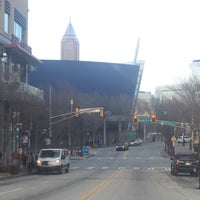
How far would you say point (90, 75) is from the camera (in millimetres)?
146375

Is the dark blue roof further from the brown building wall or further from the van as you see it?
the van

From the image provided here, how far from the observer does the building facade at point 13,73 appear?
1574 inches

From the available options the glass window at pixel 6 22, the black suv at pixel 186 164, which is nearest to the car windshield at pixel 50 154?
the black suv at pixel 186 164

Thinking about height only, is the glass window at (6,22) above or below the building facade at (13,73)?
above

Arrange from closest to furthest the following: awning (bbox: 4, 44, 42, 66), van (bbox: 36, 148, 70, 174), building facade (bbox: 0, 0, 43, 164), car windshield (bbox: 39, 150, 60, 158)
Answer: building facade (bbox: 0, 0, 43, 164) → van (bbox: 36, 148, 70, 174) → car windshield (bbox: 39, 150, 60, 158) → awning (bbox: 4, 44, 42, 66)

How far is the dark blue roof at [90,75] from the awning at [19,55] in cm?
6975

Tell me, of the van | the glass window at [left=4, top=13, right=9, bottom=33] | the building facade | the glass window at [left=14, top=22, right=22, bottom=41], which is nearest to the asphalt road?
the van

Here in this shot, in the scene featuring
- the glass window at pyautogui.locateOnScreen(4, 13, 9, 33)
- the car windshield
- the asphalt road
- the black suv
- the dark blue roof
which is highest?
the dark blue roof

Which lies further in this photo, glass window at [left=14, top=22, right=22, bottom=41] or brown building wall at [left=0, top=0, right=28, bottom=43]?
glass window at [left=14, top=22, right=22, bottom=41]

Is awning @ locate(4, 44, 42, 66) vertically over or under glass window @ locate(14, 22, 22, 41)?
under

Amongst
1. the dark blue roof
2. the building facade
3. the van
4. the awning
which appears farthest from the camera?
the dark blue roof

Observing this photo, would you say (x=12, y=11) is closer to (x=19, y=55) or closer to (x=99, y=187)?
(x=19, y=55)

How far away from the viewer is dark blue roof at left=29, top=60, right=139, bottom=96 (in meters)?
139

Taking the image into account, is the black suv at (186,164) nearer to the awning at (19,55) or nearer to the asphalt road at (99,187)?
the asphalt road at (99,187)
